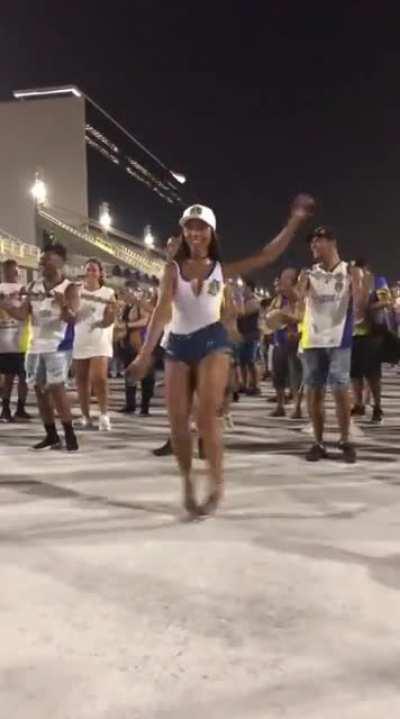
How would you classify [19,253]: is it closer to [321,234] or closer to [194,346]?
Result: [321,234]

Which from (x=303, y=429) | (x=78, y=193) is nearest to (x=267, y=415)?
(x=303, y=429)

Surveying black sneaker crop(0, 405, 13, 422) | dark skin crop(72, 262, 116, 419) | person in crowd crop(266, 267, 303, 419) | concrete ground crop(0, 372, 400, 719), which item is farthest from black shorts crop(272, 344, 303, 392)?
concrete ground crop(0, 372, 400, 719)

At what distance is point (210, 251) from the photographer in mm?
4445

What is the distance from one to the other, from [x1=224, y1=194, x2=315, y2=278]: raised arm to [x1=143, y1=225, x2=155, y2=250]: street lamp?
62.9 m

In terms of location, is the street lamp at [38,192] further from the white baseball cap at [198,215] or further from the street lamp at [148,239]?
the white baseball cap at [198,215]

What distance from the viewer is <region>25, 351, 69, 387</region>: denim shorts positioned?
658cm

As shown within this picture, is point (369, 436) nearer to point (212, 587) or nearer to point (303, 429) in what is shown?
point (303, 429)

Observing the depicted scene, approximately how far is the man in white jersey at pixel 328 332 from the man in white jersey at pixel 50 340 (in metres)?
1.99

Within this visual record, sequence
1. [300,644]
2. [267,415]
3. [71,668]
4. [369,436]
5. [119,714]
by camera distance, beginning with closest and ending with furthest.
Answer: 1. [119,714]
2. [71,668]
3. [300,644]
4. [369,436]
5. [267,415]

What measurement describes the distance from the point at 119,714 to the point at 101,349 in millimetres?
6123

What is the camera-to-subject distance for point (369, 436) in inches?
297

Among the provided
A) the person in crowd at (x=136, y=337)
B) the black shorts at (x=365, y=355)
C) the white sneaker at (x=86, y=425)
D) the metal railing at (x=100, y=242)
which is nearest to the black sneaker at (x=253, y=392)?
the person in crowd at (x=136, y=337)

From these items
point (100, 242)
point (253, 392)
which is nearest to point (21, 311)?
point (253, 392)

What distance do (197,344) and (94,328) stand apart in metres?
3.91
